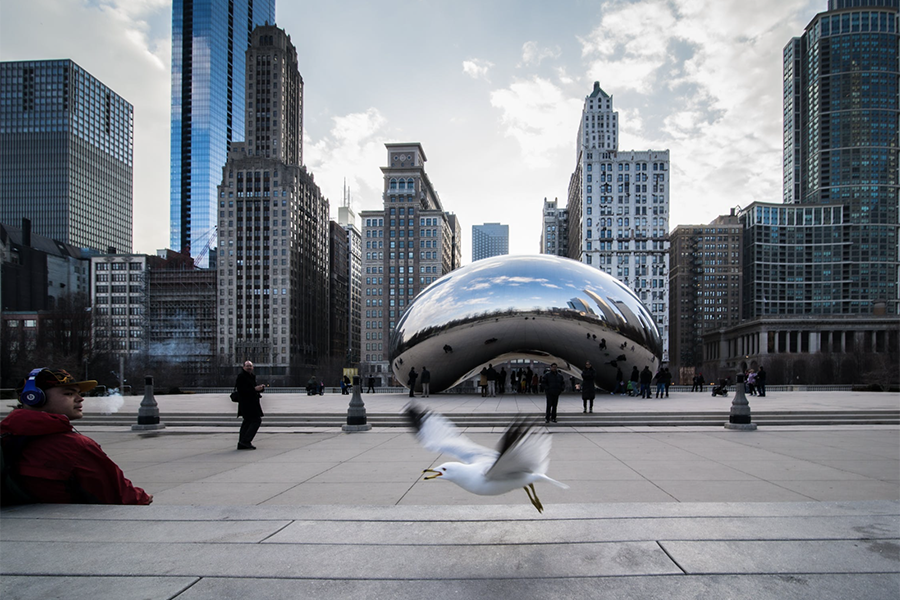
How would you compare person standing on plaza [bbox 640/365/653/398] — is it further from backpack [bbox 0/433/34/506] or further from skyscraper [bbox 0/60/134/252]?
skyscraper [bbox 0/60/134/252]

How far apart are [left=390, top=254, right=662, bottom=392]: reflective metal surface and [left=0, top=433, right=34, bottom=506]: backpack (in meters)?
17.7

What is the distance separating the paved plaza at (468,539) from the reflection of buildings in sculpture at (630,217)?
111 meters

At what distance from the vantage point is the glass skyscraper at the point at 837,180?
147 meters

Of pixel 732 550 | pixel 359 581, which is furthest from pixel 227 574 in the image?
pixel 732 550

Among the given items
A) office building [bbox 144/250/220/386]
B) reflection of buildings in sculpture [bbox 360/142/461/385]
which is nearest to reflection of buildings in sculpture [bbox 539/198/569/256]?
reflection of buildings in sculpture [bbox 360/142/461/385]

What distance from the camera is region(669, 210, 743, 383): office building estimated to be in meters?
Result: 149

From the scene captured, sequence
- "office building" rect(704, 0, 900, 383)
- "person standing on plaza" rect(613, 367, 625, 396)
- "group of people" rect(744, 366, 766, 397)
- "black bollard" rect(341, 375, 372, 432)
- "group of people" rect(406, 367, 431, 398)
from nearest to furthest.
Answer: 1. "black bollard" rect(341, 375, 372, 432)
2. "group of people" rect(406, 367, 431, 398)
3. "person standing on plaza" rect(613, 367, 625, 396)
4. "group of people" rect(744, 366, 766, 397)
5. "office building" rect(704, 0, 900, 383)

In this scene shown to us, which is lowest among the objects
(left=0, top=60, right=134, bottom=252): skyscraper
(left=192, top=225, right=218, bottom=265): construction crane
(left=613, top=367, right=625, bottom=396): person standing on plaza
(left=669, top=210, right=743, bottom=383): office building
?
(left=613, top=367, right=625, bottom=396): person standing on plaza

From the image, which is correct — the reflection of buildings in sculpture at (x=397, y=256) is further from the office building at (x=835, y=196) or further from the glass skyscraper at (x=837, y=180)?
the glass skyscraper at (x=837, y=180)

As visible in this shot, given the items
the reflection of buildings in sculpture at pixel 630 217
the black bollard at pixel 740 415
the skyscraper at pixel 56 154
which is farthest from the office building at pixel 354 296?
the black bollard at pixel 740 415

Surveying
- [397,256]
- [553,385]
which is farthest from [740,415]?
[397,256]

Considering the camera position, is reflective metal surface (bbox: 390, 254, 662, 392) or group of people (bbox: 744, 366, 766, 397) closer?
reflective metal surface (bbox: 390, 254, 662, 392)

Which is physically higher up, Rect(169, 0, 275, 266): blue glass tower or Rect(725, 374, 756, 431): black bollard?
Rect(169, 0, 275, 266): blue glass tower

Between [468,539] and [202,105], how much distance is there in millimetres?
185328
